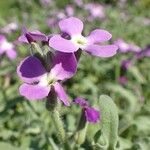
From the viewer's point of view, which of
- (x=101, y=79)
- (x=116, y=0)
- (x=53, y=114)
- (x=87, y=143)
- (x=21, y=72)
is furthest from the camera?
(x=116, y=0)

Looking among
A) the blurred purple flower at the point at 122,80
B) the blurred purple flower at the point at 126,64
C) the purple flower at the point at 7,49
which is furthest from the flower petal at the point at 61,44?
the blurred purple flower at the point at 126,64

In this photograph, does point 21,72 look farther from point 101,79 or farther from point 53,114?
point 101,79

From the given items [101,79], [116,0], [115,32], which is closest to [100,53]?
[101,79]

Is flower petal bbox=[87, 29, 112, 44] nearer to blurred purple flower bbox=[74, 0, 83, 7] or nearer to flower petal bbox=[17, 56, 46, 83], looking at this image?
flower petal bbox=[17, 56, 46, 83]

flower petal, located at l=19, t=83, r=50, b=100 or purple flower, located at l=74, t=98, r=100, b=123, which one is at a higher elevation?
flower petal, located at l=19, t=83, r=50, b=100

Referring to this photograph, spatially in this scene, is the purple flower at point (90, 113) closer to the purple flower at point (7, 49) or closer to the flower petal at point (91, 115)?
the flower petal at point (91, 115)

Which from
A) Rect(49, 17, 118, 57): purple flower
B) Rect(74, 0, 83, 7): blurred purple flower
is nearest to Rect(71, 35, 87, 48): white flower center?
Rect(49, 17, 118, 57): purple flower
